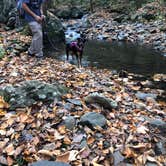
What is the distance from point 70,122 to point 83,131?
0.28 m

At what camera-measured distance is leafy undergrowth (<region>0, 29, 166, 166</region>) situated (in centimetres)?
468

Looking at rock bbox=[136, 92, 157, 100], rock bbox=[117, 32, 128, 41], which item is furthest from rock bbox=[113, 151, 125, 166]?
rock bbox=[117, 32, 128, 41]

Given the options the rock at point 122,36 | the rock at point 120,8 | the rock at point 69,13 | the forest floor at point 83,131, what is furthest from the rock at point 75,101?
the rock at point 69,13

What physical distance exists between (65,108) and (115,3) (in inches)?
1059

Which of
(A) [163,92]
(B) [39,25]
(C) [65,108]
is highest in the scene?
(B) [39,25]

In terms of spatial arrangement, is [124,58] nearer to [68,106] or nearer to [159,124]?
[159,124]

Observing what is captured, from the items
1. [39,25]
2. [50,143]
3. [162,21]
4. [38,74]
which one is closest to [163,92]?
[38,74]

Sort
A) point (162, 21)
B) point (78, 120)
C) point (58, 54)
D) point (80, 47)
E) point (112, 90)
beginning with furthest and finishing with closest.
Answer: point (162, 21)
point (58, 54)
point (80, 47)
point (112, 90)
point (78, 120)

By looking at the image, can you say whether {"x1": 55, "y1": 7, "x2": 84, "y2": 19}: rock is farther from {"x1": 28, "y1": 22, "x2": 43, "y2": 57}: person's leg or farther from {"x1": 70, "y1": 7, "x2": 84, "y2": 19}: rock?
{"x1": 28, "y1": 22, "x2": 43, "y2": 57}: person's leg

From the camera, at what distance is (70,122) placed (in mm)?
5438

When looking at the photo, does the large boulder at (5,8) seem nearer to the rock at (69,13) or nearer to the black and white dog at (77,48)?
the black and white dog at (77,48)

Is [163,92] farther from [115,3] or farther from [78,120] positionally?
[115,3]

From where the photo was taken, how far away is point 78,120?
555 cm

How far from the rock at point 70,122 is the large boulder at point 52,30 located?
8535 millimetres
